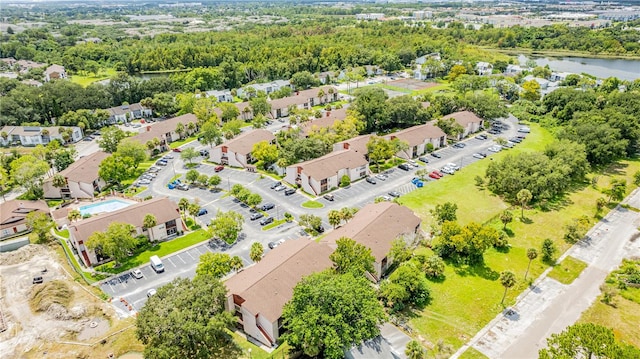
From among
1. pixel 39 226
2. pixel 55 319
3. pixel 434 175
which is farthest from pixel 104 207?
pixel 434 175

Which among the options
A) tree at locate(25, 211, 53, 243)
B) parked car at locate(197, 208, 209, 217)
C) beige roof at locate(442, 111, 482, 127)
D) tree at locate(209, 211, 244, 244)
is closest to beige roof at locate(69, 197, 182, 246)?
parked car at locate(197, 208, 209, 217)

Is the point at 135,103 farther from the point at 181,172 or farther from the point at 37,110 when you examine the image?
the point at 181,172

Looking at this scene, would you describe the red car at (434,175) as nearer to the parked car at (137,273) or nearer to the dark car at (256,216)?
the dark car at (256,216)

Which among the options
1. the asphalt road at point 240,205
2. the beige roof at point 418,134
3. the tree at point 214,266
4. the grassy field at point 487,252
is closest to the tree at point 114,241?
the asphalt road at point 240,205

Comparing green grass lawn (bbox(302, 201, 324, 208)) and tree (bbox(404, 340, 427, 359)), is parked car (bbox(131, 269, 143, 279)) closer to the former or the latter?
green grass lawn (bbox(302, 201, 324, 208))

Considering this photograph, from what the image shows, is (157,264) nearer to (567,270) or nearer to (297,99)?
(567,270)
